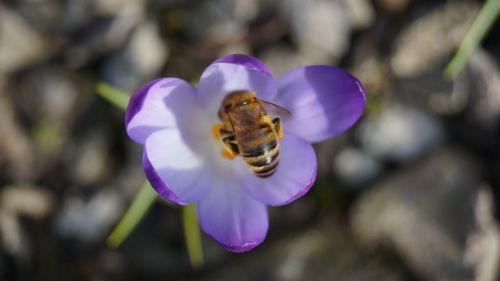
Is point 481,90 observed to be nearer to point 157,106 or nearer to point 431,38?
point 431,38

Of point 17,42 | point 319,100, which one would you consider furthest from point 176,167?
point 17,42

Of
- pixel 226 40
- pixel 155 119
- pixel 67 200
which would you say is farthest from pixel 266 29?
pixel 67 200

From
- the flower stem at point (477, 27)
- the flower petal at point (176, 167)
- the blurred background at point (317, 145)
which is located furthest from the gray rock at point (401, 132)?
the flower petal at point (176, 167)

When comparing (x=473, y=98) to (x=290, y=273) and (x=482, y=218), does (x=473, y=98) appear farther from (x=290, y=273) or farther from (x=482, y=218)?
(x=290, y=273)

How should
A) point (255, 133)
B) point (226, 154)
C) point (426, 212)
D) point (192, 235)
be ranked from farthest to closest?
point (426, 212) → point (192, 235) → point (226, 154) → point (255, 133)

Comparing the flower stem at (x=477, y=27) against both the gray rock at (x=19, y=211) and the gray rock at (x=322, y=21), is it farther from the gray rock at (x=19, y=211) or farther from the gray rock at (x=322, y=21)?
the gray rock at (x=19, y=211)

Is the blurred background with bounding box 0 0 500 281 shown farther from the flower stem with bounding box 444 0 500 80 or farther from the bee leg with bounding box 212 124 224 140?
the bee leg with bounding box 212 124 224 140
